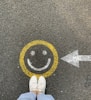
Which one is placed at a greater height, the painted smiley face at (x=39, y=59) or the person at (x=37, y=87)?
the painted smiley face at (x=39, y=59)

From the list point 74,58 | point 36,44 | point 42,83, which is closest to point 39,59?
point 36,44

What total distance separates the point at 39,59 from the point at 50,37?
0.35 m

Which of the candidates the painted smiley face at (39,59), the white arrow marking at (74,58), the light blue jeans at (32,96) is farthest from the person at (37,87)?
the white arrow marking at (74,58)

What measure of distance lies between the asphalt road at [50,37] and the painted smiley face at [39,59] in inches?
5.1

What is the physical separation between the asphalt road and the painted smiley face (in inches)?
5.1

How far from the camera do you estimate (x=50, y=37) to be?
6484 mm

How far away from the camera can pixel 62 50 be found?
6469 mm

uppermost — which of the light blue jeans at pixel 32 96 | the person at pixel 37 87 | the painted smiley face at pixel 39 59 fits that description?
the painted smiley face at pixel 39 59

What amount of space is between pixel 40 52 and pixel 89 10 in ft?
2.99

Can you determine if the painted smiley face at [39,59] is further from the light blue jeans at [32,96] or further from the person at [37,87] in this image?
the light blue jeans at [32,96]

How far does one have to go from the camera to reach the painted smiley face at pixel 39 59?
21.2 ft

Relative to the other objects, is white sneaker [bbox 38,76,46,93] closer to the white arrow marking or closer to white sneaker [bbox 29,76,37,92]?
white sneaker [bbox 29,76,37,92]

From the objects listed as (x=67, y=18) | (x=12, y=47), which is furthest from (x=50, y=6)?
(x=12, y=47)

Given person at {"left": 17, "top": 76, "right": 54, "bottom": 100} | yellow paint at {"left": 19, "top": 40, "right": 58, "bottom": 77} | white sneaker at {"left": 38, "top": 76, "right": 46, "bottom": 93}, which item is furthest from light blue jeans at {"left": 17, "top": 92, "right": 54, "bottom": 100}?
yellow paint at {"left": 19, "top": 40, "right": 58, "bottom": 77}
